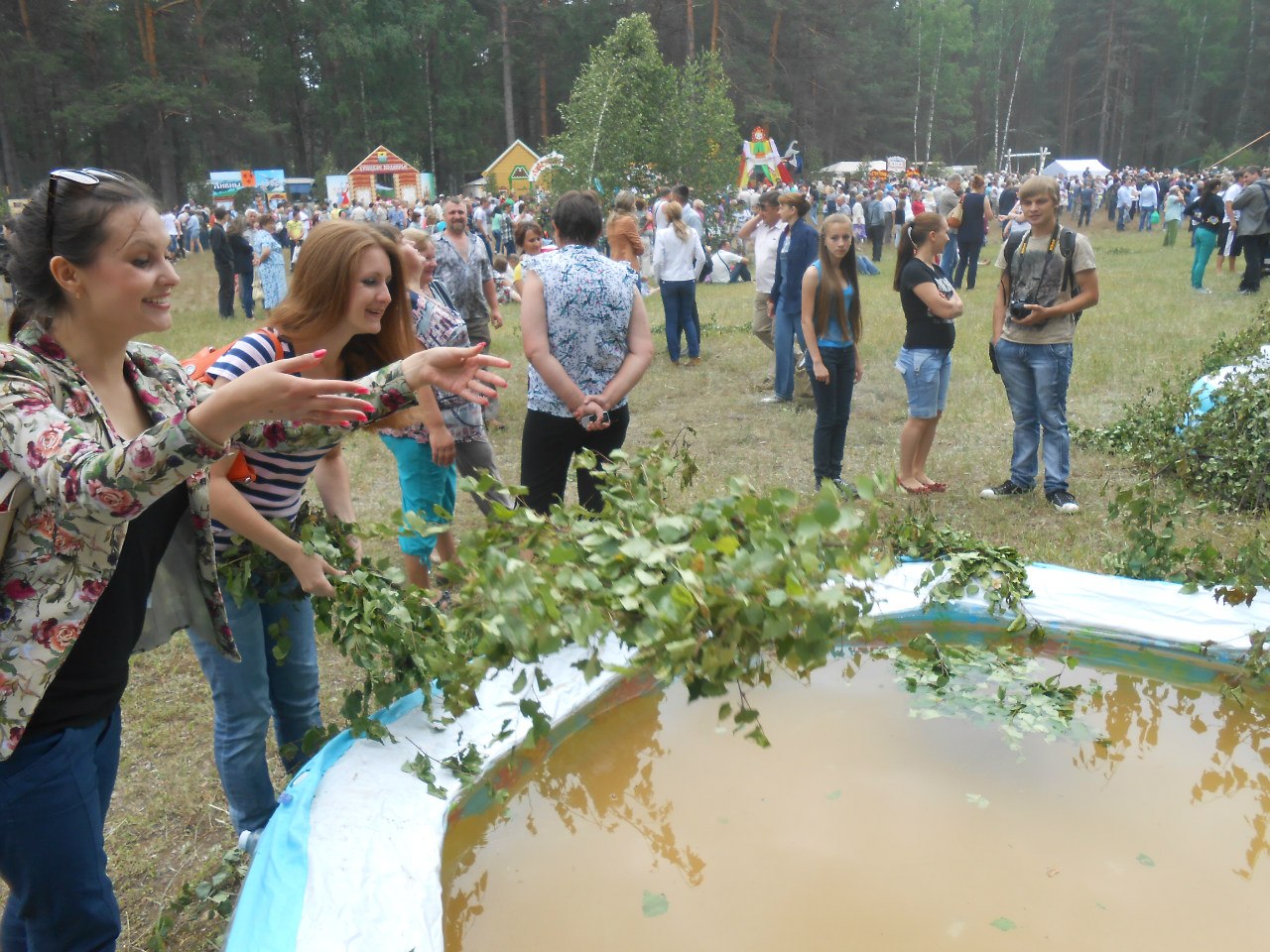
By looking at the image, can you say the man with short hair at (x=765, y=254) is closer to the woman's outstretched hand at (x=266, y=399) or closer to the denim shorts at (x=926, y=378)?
the denim shorts at (x=926, y=378)

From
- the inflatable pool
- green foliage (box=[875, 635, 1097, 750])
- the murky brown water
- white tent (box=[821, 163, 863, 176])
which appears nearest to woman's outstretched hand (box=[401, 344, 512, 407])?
the inflatable pool

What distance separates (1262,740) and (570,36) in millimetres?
48339

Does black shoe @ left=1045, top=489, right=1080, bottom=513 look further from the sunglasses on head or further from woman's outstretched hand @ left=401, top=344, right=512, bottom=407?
the sunglasses on head

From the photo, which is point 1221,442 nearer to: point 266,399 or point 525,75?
point 266,399

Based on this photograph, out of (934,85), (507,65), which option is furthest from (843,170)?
(934,85)

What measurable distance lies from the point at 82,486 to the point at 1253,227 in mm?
15342

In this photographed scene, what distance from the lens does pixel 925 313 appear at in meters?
5.81

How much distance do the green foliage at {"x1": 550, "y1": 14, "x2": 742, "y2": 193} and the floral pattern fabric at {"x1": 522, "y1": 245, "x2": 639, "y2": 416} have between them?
36.3ft

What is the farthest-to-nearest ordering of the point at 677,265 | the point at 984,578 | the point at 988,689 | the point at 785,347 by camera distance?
the point at 677,265
the point at 785,347
the point at 984,578
the point at 988,689

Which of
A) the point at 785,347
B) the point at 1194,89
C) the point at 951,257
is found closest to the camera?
the point at 785,347

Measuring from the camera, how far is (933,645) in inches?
139

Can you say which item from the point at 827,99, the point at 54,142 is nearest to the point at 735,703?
the point at 54,142

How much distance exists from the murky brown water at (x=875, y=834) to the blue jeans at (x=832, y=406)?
2.59m

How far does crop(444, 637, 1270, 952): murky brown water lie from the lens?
259 centimetres
